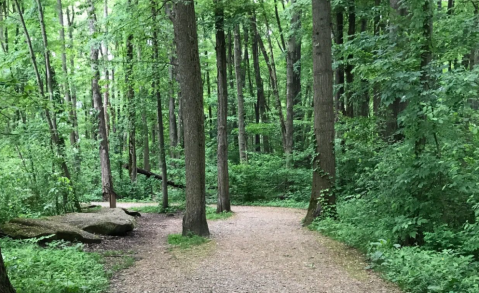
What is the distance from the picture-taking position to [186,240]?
768cm

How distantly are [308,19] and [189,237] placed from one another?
1147 centimetres

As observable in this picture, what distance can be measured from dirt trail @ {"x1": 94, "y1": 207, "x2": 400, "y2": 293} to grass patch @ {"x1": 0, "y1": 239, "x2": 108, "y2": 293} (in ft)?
1.17

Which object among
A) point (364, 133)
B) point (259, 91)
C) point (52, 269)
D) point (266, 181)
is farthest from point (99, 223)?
point (259, 91)

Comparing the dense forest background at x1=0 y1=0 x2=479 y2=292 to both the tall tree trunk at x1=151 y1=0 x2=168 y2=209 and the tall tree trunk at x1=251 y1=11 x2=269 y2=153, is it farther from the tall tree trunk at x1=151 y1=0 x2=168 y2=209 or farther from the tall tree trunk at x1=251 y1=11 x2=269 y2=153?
the tall tree trunk at x1=251 y1=11 x2=269 y2=153

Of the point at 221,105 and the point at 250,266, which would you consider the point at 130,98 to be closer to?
the point at 221,105

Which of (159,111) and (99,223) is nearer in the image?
(99,223)

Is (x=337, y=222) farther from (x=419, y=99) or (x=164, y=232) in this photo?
(x=164, y=232)

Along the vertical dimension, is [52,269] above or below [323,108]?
below

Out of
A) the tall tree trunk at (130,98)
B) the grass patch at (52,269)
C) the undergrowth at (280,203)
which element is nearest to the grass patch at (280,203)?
the undergrowth at (280,203)

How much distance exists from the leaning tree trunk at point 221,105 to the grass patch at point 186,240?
450 cm

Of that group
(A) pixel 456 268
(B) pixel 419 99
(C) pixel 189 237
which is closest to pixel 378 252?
(A) pixel 456 268

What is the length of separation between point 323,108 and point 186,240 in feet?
15.7

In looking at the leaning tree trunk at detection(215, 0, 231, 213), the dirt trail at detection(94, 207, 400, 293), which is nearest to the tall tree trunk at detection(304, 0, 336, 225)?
the dirt trail at detection(94, 207, 400, 293)

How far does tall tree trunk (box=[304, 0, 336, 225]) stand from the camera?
8656 millimetres
